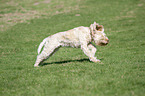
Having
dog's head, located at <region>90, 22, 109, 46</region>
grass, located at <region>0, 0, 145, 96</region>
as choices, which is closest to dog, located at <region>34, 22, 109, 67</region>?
dog's head, located at <region>90, 22, 109, 46</region>

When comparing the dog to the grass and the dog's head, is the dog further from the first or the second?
the grass

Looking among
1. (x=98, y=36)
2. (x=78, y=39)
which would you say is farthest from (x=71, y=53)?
(x=98, y=36)

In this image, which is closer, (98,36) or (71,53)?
(98,36)

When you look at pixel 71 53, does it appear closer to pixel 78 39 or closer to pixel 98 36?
pixel 78 39

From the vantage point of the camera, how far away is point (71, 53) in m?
14.6

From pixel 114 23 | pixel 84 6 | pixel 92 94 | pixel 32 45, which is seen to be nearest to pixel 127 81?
pixel 92 94

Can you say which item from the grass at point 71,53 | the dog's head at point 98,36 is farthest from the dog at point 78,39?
the grass at point 71,53

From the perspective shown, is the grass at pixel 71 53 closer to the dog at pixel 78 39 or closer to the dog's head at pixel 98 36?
the dog at pixel 78 39

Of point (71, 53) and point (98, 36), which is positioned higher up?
point (98, 36)

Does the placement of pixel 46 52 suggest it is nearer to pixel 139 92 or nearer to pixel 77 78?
pixel 77 78

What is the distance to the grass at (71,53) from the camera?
22.4 feet

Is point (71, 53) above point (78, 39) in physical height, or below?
below

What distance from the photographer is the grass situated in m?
6.83

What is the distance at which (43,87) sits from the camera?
7086 mm
